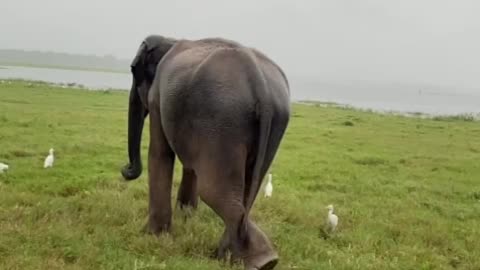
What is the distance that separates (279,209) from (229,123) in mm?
2940

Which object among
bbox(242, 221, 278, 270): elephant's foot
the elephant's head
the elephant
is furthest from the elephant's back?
the elephant's head

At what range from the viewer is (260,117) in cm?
444

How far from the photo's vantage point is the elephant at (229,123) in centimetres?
444

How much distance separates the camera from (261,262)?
15.0ft

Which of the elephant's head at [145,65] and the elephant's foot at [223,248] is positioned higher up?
the elephant's head at [145,65]

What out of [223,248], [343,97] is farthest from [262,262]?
[343,97]

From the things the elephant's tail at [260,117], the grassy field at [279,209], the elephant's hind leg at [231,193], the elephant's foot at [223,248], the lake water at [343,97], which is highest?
the elephant's tail at [260,117]

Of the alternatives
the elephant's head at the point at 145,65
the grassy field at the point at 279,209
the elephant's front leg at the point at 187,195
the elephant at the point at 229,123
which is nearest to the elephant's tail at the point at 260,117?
the elephant at the point at 229,123

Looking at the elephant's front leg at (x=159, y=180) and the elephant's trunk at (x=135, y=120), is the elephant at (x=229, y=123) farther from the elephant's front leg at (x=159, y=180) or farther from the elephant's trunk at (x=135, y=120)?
the elephant's trunk at (x=135, y=120)

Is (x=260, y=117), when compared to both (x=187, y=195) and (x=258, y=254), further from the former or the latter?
(x=187, y=195)

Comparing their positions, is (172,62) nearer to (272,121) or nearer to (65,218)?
(272,121)

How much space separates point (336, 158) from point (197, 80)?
882cm

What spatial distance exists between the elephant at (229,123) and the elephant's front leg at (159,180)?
0.32 m

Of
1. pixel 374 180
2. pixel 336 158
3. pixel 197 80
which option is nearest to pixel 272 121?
pixel 197 80
